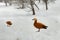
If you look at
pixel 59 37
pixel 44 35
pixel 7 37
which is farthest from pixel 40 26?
pixel 7 37

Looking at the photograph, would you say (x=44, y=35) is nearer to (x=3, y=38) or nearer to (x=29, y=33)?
(x=29, y=33)

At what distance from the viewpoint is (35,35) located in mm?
8984

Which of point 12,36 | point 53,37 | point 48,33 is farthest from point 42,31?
point 12,36

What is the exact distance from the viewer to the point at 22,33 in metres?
9.41

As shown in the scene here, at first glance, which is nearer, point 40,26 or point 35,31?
point 40,26

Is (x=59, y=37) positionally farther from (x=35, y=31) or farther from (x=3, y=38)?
(x=3, y=38)

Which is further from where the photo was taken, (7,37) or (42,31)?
(42,31)

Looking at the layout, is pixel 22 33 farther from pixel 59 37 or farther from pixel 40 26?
pixel 59 37

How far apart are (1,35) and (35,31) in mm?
1747

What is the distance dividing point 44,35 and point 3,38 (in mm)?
1938

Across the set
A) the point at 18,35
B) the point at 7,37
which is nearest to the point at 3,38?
the point at 7,37

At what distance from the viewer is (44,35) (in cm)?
902

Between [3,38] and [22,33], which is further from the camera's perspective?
[22,33]

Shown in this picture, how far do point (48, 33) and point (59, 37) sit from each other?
2.58ft
